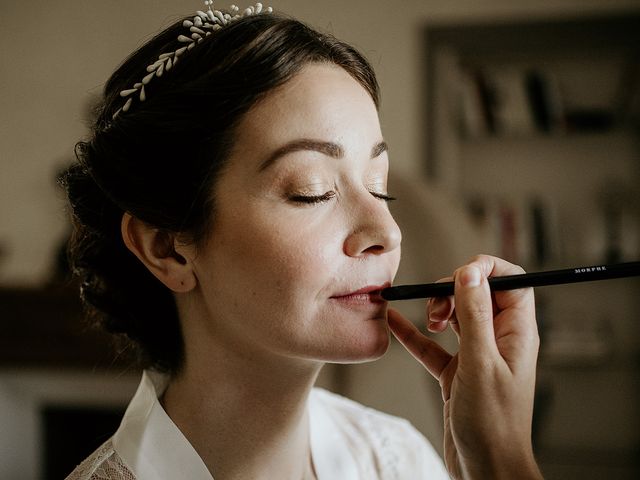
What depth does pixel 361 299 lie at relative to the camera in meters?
0.89

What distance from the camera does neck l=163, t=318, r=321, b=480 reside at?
0.99 m

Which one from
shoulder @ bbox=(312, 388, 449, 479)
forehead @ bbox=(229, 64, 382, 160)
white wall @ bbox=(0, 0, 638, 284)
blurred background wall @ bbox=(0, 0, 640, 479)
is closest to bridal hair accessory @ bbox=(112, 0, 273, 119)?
forehead @ bbox=(229, 64, 382, 160)

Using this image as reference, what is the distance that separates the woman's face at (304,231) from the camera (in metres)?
0.87

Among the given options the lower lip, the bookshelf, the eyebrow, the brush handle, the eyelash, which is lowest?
the bookshelf

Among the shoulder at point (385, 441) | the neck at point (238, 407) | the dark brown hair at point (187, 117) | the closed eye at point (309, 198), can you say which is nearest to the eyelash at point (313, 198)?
the closed eye at point (309, 198)

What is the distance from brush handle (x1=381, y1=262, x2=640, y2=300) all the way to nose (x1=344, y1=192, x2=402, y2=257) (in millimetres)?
61

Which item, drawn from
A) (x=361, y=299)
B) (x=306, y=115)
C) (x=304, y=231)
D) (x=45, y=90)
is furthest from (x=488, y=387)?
(x=45, y=90)

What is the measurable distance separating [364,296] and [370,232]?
0.09m

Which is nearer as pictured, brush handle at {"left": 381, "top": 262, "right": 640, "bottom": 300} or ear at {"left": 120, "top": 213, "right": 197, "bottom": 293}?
brush handle at {"left": 381, "top": 262, "right": 640, "bottom": 300}

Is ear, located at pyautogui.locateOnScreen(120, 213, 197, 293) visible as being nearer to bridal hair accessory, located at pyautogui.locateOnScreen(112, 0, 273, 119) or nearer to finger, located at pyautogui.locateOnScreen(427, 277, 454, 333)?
bridal hair accessory, located at pyautogui.locateOnScreen(112, 0, 273, 119)

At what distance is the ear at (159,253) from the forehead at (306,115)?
0.67 ft

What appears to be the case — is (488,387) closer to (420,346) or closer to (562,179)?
(420,346)

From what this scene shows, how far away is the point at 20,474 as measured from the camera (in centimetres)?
341

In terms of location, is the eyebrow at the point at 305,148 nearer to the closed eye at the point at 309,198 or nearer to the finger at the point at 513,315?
the closed eye at the point at 309,198
